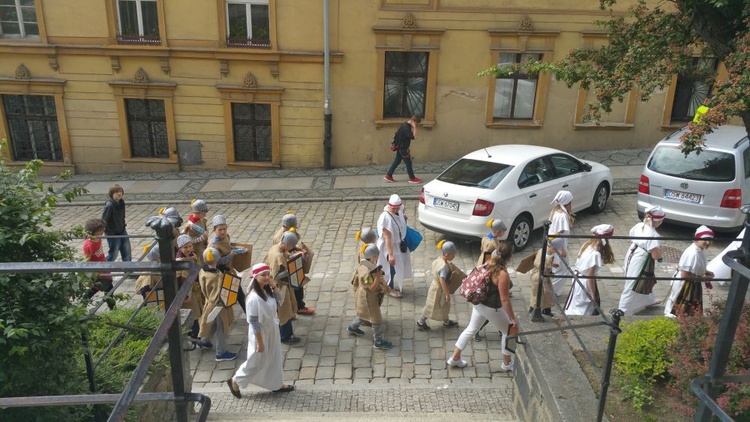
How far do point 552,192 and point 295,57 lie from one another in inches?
317

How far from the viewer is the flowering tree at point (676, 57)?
4.59 meters

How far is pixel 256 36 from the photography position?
51.3 feet

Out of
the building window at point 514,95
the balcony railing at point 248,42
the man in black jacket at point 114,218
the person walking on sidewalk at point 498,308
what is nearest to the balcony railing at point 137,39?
the balcony railing at point 248,42

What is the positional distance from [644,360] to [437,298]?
3229mm

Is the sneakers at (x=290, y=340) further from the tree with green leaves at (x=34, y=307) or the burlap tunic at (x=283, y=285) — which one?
the tree with green leaves at (x=34, y=307)

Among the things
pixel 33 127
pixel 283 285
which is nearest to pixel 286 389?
pixel 283 285

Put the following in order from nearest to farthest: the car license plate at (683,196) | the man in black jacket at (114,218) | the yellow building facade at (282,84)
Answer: the man in black jacket at (114,218) → the car license plate at (683,196) → the yellow building facade at (282,84)

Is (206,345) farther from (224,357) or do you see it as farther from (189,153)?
(189,153)

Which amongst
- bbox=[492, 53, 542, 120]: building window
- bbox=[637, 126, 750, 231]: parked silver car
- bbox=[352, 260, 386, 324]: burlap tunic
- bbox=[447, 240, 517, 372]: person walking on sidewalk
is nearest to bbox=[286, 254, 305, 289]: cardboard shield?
bbox=[352, 260, 386, 324]: burlap tunic

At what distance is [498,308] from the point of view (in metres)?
6.71

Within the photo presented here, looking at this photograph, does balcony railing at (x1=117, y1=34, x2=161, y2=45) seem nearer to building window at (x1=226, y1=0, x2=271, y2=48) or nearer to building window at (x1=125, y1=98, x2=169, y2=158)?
building window at (x1=125, y1=98, x2=169, y2=158)

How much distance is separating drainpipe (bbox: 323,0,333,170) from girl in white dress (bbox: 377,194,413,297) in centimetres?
768

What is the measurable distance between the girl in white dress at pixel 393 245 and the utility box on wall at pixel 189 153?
9.49 m

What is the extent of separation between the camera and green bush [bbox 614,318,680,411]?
14.6 ft
